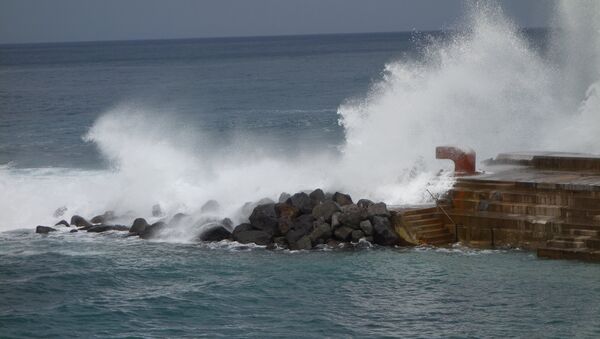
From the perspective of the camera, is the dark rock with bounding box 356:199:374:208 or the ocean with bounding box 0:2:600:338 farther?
the dark rock with bounding box 356:199:374:208

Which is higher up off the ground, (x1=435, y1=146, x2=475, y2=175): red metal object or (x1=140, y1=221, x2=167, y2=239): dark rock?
(x1=435, y1=146, x2=475, y2=175): red metal object

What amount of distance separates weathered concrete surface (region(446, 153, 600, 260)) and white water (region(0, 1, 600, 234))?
1084mm

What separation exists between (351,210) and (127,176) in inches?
372

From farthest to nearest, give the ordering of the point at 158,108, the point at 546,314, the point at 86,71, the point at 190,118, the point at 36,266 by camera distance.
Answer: the point at 86,71, the point at 158,108, the point at 190,118, the point at 36,266, the point at 546,314

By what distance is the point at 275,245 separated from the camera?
22.8 metres

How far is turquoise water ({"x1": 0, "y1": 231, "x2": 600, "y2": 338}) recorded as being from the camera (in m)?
17.4

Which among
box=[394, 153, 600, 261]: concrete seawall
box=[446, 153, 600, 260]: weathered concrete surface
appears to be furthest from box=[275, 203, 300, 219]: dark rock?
box=[446, 153, 600, 260]: weathered concrete surface

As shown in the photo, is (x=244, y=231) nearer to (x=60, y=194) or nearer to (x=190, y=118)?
(x=60, y=194)

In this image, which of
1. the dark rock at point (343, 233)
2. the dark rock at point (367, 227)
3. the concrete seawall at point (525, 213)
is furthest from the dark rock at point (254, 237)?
the concrete seawall at point (525, 213)

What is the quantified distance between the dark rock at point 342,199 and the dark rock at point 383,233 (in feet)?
4.66

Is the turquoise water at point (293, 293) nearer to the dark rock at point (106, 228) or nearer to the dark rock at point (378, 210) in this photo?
the dark rock at point (378, 210)

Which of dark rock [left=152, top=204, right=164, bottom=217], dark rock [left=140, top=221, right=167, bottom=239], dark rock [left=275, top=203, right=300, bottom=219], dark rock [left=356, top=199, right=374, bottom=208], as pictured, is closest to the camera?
dark rock [left=356, top=199, right=374, bottom=208]

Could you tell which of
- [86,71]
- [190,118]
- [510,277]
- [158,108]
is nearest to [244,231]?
[510,277]

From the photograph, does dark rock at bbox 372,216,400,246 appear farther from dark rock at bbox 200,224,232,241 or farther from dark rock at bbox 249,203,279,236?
dark rock at bbox 200,224,232,241
